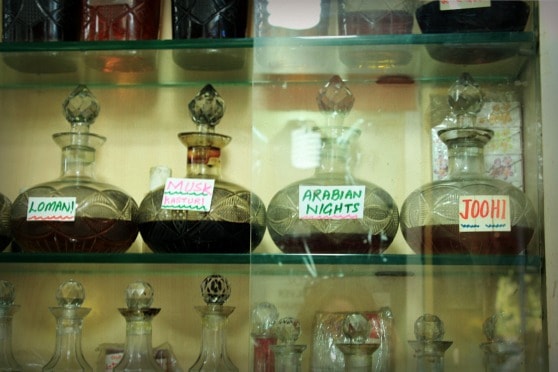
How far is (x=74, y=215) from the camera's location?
1461 mm

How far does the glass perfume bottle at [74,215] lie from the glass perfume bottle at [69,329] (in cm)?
8

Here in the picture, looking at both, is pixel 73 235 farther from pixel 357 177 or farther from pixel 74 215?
pixel 357 177

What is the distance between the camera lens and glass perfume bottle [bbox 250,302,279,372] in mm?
1366

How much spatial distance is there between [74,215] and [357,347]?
55cm

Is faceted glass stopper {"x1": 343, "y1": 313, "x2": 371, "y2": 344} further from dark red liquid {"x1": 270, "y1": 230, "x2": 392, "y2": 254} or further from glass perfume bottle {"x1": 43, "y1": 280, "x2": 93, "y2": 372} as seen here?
glass perfume bottle {"x1": 43, "y1": 280, "x2": 93, "y2": 372}

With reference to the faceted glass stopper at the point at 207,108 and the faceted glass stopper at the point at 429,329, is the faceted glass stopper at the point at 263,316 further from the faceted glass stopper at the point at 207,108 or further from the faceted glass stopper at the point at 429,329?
the faceted glass stopper at the point at 207,108

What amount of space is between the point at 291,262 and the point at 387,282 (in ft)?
0.54

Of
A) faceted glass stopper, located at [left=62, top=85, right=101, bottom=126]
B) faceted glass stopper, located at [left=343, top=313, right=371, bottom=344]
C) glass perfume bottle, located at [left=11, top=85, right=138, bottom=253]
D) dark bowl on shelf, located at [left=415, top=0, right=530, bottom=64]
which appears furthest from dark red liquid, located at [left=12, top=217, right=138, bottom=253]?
dark bowl on shelf, located at [left=415, top=0, right=530, bottom=64]

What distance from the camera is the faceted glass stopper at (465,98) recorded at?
1432mm

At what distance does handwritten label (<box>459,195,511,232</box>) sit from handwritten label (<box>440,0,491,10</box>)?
0.34m

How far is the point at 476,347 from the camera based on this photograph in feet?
4.50

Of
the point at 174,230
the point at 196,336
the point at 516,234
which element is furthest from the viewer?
the point at 196,336

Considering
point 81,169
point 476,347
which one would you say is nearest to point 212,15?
point 81,169

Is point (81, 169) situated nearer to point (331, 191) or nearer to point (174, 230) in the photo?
point (174, 230)
